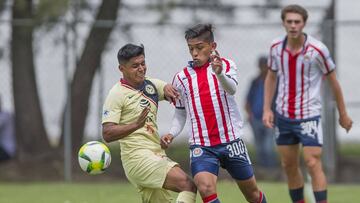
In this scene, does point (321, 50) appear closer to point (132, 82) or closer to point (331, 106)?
point (132, 82)

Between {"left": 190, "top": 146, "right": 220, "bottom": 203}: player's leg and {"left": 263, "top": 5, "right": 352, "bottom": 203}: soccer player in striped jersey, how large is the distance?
181 cm

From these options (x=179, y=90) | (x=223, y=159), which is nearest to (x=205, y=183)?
(x=223, y=159)

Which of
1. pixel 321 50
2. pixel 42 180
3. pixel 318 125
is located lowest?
pixel 42 180

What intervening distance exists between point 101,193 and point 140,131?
5265mm

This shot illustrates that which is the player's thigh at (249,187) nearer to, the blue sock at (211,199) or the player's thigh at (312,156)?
the blue sock at (211,199)

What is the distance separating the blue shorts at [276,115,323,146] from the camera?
10.4 m

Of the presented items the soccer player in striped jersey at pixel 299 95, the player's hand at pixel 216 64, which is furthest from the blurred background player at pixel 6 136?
the player's hand at pixel 216 64

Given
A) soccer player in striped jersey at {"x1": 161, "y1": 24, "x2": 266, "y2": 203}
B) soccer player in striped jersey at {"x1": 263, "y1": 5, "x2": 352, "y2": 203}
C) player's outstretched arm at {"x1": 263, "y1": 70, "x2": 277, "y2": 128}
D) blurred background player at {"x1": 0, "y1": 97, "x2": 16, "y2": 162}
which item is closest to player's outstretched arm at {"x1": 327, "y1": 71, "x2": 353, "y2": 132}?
soccer player in striped jersey at {"x1": 263, "y1": 5, "x2": 352, "y2": 203}

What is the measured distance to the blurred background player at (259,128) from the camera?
56.0 ft

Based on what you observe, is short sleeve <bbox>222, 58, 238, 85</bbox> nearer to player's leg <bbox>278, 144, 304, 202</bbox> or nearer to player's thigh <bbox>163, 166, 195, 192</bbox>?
player's thigh <bbox>163, 166, 195, 192</bbox>

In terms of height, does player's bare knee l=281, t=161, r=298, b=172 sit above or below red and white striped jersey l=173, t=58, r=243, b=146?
below

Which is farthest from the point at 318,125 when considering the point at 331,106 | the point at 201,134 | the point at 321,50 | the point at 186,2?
the point at 186,2

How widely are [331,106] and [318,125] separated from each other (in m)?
6.13

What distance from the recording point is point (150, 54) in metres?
17.2
